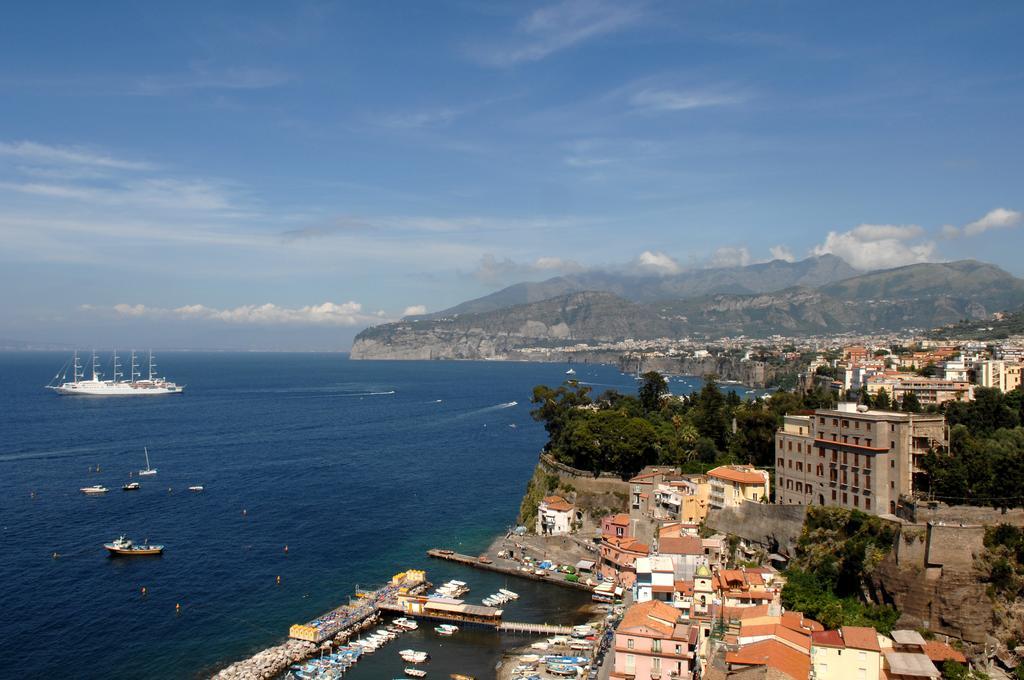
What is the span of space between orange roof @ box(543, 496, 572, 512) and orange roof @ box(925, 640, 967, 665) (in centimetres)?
2347

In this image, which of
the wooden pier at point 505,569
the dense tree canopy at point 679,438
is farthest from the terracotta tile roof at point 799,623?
the dense tree canopy at point 679,438

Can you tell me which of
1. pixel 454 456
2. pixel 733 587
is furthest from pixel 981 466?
pixel 454 456

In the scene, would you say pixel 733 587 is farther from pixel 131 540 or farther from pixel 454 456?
pixel 454 456

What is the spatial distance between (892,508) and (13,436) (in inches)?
3616

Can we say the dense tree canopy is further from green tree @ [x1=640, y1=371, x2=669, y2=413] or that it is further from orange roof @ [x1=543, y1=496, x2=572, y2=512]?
green tree @ [x1=640, y1=371, x2=669, y2=413]

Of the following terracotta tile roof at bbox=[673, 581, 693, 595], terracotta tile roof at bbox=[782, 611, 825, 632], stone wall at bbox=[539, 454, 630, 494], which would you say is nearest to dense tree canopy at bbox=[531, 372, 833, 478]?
stone wall at bbox=[539, 454, 630, 494]

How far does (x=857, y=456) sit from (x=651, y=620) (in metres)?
13.5

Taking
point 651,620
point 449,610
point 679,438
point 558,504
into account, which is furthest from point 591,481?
point 651,620

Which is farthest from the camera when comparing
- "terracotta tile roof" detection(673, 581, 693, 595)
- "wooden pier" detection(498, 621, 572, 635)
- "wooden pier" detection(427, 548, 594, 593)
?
"wooden pier" detection(427, 548, 594, 593)

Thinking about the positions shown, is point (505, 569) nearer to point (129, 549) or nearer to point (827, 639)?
point (827, 639)

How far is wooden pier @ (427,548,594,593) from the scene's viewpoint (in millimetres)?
40938

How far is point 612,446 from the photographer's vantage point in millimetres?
50281

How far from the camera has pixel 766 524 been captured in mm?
38875

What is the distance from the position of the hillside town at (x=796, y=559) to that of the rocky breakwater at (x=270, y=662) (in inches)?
497
